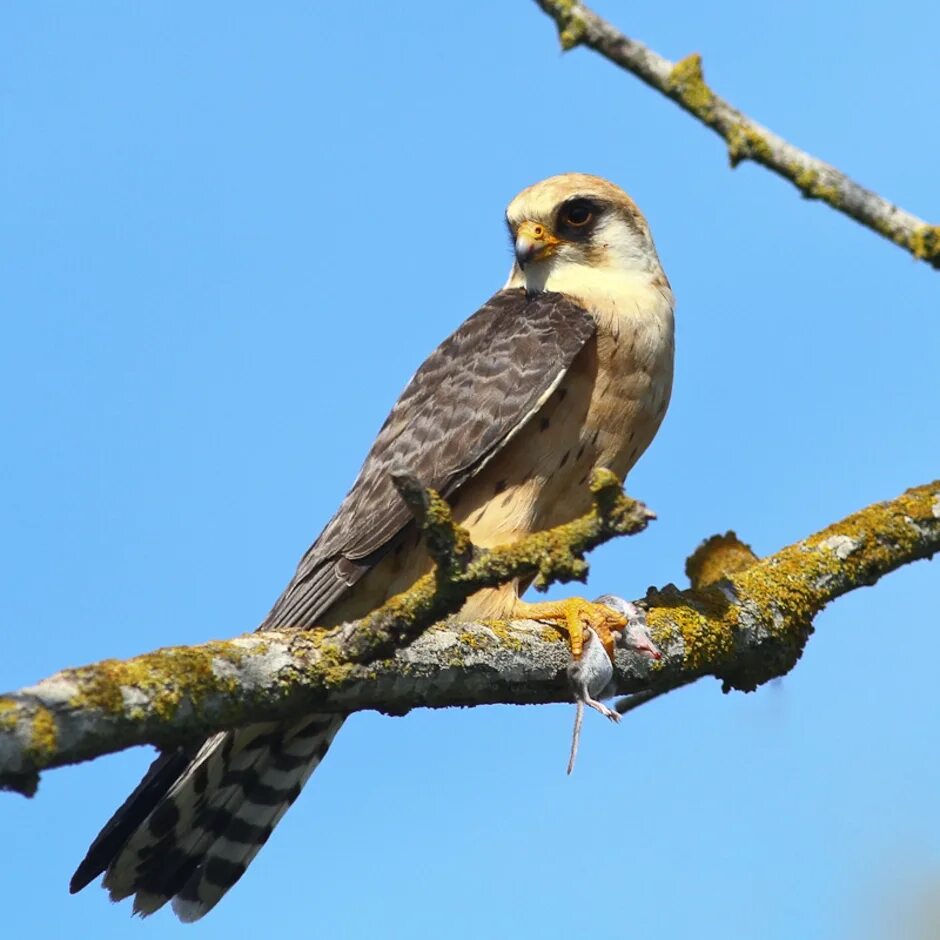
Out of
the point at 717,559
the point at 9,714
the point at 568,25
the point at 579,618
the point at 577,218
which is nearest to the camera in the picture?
the point at 9,714

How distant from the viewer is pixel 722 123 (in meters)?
3.28

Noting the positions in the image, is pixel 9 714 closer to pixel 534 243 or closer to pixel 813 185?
pixel 813 185

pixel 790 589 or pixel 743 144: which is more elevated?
pixel 743 144

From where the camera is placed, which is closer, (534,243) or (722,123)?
(722,123)

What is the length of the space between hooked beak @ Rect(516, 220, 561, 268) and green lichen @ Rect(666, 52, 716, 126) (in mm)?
2765

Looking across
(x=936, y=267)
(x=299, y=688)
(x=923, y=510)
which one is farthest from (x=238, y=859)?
(x=936, y=267)

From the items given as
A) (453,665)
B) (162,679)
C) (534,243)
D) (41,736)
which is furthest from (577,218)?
(41,736)

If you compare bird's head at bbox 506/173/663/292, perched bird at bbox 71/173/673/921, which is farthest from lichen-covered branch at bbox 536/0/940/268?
bird's head at bbox 506/173/663/292

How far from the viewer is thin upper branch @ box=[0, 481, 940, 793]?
2820 millimetres

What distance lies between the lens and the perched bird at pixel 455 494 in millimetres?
5164

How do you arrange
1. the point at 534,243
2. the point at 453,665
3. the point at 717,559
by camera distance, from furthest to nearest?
the point at 534,243 < the point at 717,559 < the point at 453,665

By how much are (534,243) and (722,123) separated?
277cm

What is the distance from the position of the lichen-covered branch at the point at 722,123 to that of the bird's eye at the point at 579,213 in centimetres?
287

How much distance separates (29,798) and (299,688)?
28.1 inches
